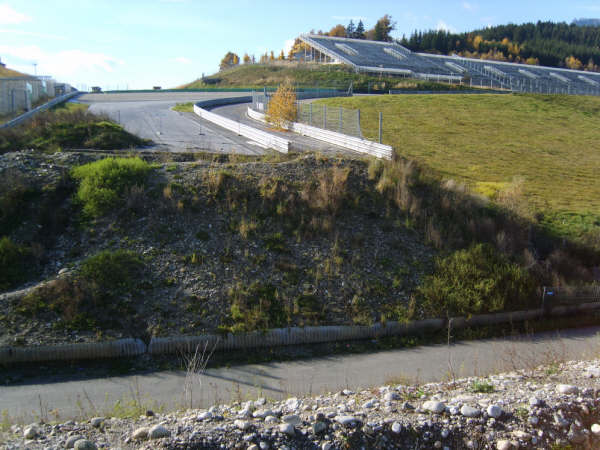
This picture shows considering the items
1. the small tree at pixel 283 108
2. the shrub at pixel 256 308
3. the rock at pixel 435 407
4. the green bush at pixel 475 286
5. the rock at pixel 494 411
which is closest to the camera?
the rock at pixel 494 411

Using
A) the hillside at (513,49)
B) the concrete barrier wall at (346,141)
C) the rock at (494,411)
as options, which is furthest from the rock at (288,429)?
the hillside at (513,49)

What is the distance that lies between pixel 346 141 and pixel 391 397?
1653cm

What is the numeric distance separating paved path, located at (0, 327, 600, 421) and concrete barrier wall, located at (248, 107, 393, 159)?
937 centimetres

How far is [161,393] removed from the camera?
28.3ft

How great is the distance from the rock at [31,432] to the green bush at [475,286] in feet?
28.8

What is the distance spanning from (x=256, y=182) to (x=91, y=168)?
532 cm

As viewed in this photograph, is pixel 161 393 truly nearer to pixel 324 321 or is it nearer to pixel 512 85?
pixel 324 321

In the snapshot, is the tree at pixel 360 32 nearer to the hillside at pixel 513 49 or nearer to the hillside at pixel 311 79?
the hillside at pixel 513 49

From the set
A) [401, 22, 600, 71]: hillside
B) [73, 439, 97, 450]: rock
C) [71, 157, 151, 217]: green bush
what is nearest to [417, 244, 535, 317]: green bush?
[73, 439, 97, 450]: rock

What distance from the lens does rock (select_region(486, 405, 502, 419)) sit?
6332mm

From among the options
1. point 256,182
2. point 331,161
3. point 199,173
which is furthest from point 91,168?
point 331,161

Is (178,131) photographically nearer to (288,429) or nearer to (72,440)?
(72,440)

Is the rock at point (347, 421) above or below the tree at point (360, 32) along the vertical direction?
below

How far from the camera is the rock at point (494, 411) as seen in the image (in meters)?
6.33
